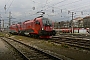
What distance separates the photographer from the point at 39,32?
25812mm

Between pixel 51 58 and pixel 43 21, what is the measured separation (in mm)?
15640

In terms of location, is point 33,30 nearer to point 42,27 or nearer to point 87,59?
Answer: point 42,27

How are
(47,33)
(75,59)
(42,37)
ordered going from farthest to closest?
(42,37)
(47,33)
(75,59)

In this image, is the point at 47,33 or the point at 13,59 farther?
the point at 47,33

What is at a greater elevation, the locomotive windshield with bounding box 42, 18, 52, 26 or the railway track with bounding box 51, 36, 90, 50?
the locomotive windshield with bounding box 42, 18, 52, 26

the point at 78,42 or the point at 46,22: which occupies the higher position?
the point at 46,22

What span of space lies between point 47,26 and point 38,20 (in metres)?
1.79

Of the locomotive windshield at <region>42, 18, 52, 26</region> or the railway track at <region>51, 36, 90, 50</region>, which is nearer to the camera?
the railway track at <region>51, 36, 90, 50</region>

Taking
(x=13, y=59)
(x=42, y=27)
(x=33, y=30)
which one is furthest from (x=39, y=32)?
(x=13, y=59)

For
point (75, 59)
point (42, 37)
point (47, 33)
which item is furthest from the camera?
point (42, 37)

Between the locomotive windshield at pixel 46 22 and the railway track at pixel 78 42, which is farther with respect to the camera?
the locomotive windshield at pixel 46 22

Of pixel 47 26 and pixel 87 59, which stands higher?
pixel 47 26

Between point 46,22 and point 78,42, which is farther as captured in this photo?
point 46,22

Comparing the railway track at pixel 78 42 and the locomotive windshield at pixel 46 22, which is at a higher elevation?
the locomotive windshield at pixel 46 22
